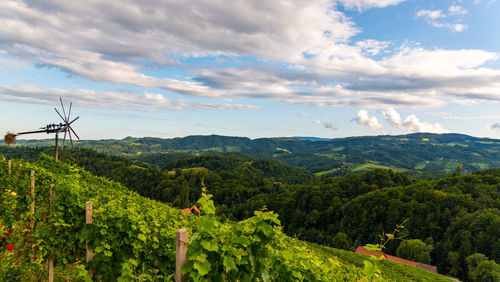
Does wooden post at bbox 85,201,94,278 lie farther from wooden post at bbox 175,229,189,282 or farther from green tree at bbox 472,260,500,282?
green tree at bbox 472,260,500,282

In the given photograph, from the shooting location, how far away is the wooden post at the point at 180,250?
3.01m

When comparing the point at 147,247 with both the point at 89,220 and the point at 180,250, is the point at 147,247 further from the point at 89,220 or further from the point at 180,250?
the point at 180,250

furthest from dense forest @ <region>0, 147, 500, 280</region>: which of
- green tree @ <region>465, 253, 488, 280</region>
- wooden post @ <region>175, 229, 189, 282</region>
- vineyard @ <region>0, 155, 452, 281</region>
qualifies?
wooden post @ <region>175, 229, 189, 282</region>

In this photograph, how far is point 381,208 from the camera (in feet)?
266

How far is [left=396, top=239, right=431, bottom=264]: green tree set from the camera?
5675cm

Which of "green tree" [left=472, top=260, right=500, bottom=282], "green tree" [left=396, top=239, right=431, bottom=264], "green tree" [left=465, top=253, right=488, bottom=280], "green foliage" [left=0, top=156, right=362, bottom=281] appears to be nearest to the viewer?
"green foliage" [left=0, top=156, right=362, bottom=281]

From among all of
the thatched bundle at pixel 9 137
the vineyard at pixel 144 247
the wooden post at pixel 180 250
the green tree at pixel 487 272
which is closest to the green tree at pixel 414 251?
the green tree at pixel 487 272

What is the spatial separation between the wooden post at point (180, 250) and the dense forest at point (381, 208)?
65.1m

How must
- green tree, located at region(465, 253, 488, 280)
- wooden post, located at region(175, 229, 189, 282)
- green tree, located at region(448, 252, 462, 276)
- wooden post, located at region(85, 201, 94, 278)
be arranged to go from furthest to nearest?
green tree, located at region(448, 252, 462, 276)
green tree, located at region(465, 253, 488, 280)
wooden post, located at region(85, 201, 94, 278)
wooden post, located at region(175, 229, 189, 282)

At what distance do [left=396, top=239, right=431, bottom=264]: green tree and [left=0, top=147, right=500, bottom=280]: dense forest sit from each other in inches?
8.8

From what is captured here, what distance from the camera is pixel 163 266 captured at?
4.57 metres

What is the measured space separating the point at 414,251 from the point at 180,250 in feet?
243

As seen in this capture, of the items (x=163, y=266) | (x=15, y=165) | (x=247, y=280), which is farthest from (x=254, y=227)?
(x=15, y=165)

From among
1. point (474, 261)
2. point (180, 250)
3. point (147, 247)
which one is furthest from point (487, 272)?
point (180, 250)
